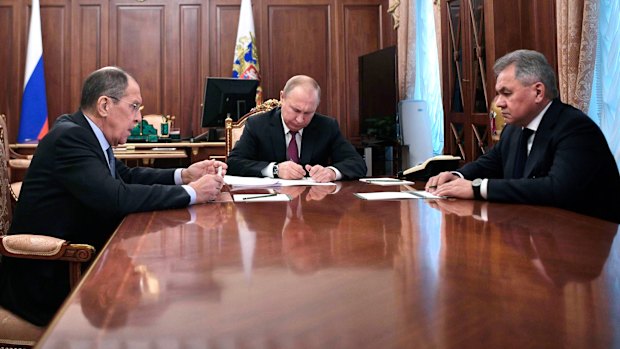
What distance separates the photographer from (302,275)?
0.95m

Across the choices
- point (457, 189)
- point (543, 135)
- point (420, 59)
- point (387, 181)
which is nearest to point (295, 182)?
point (387, 181)

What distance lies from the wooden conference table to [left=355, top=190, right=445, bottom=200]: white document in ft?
1.75

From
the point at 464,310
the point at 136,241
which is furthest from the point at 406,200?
the point at 464,310

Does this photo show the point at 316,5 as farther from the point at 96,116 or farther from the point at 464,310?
the point at 464,310

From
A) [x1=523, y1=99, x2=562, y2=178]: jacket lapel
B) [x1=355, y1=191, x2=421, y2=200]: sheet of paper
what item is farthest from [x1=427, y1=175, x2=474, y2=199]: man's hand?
[x1=523, y1=99, x2=562, y2=178]: jacket lapel

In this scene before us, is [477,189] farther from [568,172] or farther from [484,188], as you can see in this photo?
[568,172]

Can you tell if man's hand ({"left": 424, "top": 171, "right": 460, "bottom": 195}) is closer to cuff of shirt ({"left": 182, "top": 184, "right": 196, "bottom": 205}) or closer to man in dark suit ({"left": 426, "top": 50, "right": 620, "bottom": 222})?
man in dark suit ({"left": 426, "top": 50, "right": 620, "bottom": 222})

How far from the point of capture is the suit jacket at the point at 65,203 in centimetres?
173

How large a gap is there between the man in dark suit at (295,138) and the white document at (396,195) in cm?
80

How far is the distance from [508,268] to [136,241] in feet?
2.62

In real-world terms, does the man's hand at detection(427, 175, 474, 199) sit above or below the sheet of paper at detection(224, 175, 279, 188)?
below

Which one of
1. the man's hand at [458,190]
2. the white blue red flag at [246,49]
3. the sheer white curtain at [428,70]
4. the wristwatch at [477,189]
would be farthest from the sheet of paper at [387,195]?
the white blue red flag at [246,49]

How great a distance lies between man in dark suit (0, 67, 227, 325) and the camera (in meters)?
1.73

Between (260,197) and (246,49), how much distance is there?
15.5 feet
